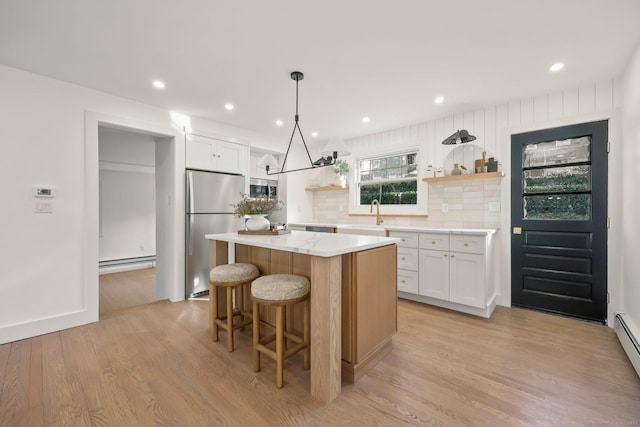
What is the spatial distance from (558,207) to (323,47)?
3.08 meters

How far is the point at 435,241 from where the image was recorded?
10.6 feet

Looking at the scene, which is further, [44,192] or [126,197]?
[126,197]

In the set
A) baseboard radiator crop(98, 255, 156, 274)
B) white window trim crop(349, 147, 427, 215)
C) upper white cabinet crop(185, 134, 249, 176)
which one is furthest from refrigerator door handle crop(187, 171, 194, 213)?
baseboard radiator crop(98, 255, 156, 274)

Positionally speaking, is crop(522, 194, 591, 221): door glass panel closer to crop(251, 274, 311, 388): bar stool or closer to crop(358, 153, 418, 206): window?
crop(358, 153, 418, 206): window

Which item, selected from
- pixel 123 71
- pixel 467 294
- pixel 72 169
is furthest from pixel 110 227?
pixel 467 294

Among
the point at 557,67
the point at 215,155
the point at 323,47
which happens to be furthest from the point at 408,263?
the point at 215,155

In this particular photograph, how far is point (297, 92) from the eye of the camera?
9.70ft

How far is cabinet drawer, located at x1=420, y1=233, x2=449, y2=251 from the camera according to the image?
3.17m

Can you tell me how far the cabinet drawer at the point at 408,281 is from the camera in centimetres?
A: 342

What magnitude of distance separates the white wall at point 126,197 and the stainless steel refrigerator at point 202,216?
6.71ft

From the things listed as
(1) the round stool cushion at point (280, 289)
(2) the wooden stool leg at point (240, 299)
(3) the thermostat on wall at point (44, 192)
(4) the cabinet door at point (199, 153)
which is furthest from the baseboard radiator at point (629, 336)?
(3) the thermostat on wall at point (44, 192)

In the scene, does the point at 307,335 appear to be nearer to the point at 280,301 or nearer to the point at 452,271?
the point at 280,301

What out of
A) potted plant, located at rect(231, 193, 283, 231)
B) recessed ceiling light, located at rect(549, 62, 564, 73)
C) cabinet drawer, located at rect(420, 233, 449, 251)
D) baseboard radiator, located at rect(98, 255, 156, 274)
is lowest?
baseboard radiator, located at rect(98, 255, 156, 274)

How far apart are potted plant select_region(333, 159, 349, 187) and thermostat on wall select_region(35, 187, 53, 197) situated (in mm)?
3767
